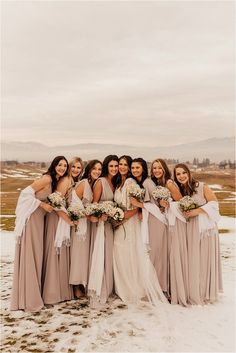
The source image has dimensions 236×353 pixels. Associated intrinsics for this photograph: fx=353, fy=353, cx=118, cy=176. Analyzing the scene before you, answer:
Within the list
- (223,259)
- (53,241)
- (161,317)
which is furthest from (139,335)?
(223,259)

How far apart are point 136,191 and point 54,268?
2440mm

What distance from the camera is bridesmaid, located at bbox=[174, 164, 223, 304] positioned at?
7672mm

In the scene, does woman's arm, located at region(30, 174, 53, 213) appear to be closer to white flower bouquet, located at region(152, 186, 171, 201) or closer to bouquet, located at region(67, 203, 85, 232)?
bouquet, located at region(67, 203, 85, 232)

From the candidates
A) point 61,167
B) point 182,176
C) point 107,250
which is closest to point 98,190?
point 61,167

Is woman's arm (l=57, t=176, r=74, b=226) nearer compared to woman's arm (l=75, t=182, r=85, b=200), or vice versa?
woman's arm (l=57, t=176, r=74, b=226)

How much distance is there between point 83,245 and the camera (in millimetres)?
7727

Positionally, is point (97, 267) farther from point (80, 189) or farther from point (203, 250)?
point (203, 250)

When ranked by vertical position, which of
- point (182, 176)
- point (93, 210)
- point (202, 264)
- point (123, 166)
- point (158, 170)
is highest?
point (123, 166)

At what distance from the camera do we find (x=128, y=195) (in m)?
7.80

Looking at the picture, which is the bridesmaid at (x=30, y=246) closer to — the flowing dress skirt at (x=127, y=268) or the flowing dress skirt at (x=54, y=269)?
the flowing dress skirt at (x=54, y=269)

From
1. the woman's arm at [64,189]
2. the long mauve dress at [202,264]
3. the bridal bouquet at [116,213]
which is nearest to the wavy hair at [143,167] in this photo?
the bridal bouquet at [116,213]

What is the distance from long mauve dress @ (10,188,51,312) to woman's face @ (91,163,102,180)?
5.01 ft

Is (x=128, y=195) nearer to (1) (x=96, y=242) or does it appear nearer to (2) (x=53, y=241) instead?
(1) (x=96, y=242)

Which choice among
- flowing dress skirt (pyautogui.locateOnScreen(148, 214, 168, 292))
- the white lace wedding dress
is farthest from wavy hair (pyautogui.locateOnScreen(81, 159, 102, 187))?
flowing dress skirt (pyautogui.locateOnScreen(148, 214, 168, 292))
